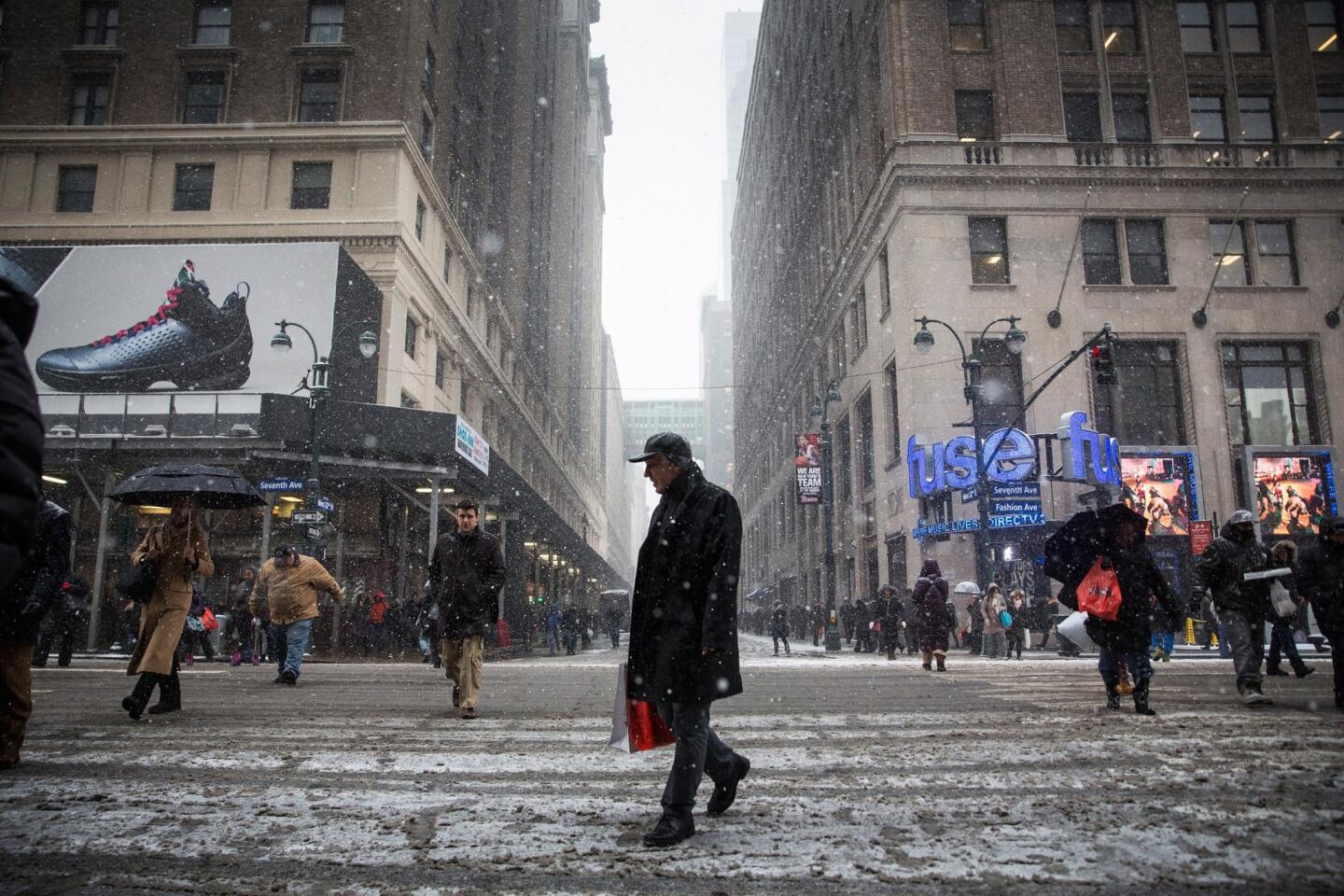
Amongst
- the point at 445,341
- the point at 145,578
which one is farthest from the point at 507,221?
the point at 145,578

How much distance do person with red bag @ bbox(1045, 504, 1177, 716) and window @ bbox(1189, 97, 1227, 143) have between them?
30.7 m

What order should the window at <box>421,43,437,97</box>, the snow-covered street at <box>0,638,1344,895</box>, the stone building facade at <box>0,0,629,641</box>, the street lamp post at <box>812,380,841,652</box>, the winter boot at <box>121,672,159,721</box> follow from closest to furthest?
the snow-covered street at <box>0,638,1344,895</box> < the winter boot at <box>121,672,159,721</box> < the street lamp post at <box>812,380,841,652</box> < the stone building facade at <box>0,0,629,641</box> < the window at <box>421,43,437,97</box>

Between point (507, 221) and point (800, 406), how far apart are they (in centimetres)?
2101

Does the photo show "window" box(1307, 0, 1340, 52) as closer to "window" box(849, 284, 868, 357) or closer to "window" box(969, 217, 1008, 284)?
"window" box(969, 217, 1008, 284)

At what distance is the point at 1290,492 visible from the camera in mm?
28438

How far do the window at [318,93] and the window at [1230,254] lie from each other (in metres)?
32.8

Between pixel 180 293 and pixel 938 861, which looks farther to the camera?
pixel 180 293

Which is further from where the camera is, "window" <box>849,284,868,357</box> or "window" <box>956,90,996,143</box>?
"window" <box>849,284,868,357</box>

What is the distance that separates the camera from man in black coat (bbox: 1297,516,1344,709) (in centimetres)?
736

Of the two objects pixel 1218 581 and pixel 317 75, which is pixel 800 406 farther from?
pixel 1218 581

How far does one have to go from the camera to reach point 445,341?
3491 centimetres

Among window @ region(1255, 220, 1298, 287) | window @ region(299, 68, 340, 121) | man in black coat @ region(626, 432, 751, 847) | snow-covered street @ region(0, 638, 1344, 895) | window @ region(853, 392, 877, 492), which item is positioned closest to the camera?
snow-covered street @ region(0, 638, 1344, 895)

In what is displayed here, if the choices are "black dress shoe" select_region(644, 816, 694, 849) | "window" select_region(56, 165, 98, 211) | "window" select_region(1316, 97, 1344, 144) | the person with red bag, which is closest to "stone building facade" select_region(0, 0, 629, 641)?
"window" select_region(56, 165, 98, 211)

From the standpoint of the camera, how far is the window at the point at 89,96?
3106 cm
